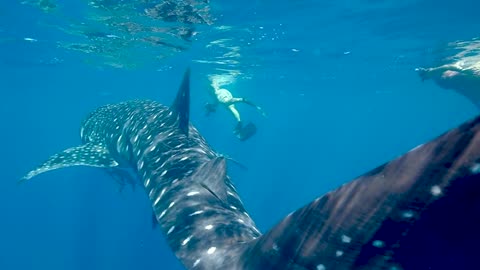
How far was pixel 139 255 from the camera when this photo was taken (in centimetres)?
2723

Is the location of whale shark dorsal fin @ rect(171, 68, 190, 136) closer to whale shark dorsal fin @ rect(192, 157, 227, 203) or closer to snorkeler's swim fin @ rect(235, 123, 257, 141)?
whale shark dorsal fin @ rect(192, 157, 227, 203)

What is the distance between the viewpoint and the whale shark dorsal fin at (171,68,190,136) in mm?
8453

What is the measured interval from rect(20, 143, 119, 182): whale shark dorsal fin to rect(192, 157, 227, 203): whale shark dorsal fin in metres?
5.44

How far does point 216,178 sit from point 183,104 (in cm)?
304

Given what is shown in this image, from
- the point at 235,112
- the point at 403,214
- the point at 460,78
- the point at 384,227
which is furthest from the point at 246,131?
the point at 403,214

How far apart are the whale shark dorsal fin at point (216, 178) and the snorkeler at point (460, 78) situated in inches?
539

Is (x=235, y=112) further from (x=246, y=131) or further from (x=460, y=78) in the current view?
(x=460, y=78)

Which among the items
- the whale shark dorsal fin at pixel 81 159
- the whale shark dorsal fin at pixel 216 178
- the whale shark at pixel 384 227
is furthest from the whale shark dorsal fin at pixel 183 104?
the whale shark at pixel 384 227

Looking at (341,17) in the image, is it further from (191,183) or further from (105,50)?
(105,50)

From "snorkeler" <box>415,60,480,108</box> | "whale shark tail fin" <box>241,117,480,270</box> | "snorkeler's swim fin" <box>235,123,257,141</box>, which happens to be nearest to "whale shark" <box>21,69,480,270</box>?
"whale shark tail fin" <box>241,117,480,270</box>

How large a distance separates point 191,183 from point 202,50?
19.9 metres

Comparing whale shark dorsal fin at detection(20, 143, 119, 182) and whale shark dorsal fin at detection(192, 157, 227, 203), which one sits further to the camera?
whale shark dorsal fin at detection(20, 143, 119, 182)

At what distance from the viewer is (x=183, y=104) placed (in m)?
8.80

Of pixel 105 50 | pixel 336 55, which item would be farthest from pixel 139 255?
pixel 336 55
